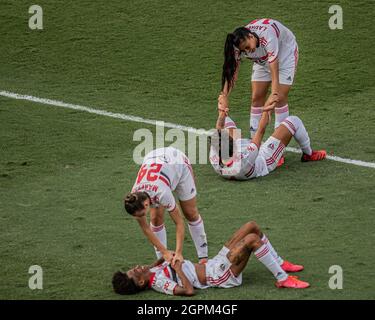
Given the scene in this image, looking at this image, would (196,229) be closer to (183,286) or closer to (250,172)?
(183,286)

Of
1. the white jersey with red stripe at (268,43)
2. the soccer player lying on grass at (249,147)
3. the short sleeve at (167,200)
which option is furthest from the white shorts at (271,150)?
the short sleeve at (167,200)

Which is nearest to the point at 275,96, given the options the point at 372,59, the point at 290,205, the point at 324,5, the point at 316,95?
the point at 290,205

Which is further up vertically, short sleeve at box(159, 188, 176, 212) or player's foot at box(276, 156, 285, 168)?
player's foot at box(276, 156, 285, 168)

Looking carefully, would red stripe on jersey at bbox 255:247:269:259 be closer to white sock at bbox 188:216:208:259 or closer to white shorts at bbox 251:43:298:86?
white sock at bbox 188:216:208:259

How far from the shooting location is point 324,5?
49.9ft

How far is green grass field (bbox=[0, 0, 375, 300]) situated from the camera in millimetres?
9141

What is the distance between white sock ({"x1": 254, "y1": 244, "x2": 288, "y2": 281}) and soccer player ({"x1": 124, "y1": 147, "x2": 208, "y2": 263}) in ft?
2.15

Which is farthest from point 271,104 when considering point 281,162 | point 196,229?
point 196,229

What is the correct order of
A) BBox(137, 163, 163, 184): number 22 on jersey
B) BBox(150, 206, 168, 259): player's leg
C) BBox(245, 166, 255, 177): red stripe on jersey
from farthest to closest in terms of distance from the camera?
1. BBox(245, 166, 255, 177): red stripe on jersey
2. BBox(150, 206, 168, 259): player's leg
3. BBox(137, 163, 163, 184): number 22 on jersey

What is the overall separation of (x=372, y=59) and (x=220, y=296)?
654 centimetres

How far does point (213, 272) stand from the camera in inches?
337

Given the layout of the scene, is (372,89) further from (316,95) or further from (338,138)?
(338,138)

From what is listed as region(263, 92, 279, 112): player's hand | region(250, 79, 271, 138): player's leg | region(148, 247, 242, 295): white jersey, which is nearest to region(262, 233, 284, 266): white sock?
region(148, 247, 242, 295): white jersey

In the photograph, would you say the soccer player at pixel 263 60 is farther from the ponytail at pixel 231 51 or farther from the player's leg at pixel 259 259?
the player's leg at pixel 259 259
